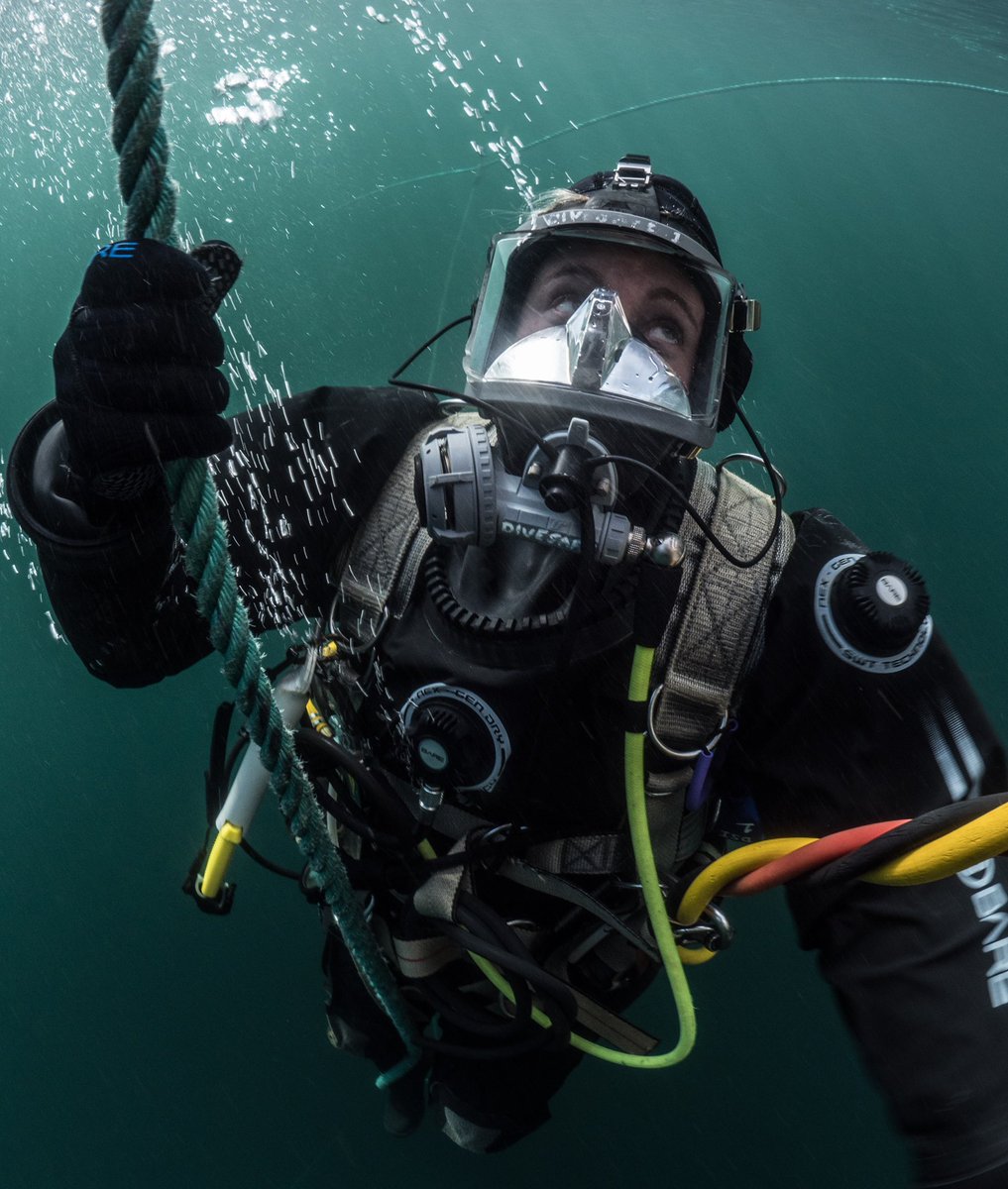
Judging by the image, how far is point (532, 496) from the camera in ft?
3.48

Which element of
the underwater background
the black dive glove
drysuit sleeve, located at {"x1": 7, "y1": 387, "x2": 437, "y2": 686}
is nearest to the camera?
the black dive glove

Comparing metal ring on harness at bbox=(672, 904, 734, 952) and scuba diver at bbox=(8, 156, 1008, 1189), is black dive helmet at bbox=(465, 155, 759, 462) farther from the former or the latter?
metal ring on harness at bbox=(672, 904, 734, 952)

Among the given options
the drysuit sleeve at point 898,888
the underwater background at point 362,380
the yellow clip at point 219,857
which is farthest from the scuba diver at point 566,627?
the underwater background at point 362,380

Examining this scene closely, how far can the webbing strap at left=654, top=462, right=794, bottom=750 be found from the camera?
3.62ft

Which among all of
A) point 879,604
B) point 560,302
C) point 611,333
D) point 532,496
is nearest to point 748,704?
point 879,604

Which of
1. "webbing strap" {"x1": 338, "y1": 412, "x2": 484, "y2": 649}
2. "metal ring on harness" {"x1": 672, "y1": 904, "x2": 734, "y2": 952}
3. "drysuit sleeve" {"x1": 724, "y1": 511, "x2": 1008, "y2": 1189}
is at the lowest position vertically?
"metal ring on harness" {"x1": 672, "y1": 904, "x2": 734, "y2": 952}

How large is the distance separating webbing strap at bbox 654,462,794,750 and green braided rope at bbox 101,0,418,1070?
0.47 m

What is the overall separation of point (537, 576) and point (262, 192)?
1.21 m

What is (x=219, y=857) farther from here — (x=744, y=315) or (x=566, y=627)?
(x=744, y=315)

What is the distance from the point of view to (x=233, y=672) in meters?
0.85

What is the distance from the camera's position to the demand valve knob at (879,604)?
102cm

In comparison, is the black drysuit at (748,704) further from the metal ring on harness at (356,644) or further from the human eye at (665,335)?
the human eye at (665,335)

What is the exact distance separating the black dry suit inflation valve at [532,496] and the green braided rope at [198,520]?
30 centimetres

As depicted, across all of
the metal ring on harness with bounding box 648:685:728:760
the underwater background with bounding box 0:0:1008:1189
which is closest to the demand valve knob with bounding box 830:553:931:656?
the metal ring on harness with bounding box 648:685:728:760
